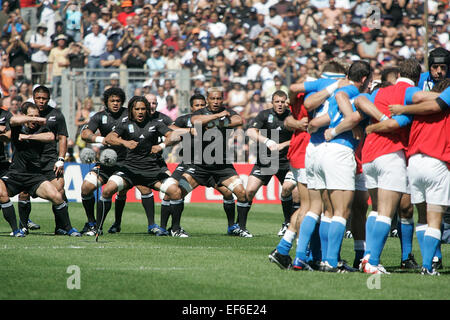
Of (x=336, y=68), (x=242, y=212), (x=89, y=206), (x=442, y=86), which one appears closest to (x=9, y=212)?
(x=89, y=206)

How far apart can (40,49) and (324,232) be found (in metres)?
18.2

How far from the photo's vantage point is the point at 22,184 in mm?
12641

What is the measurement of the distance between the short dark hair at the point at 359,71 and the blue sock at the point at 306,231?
156 cm

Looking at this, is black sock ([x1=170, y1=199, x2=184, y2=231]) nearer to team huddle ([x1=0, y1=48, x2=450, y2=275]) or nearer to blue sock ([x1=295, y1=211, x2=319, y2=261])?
team huddle ([x1=0, y1=48, x2=450, y2=275])

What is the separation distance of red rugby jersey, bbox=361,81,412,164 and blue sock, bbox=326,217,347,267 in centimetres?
78

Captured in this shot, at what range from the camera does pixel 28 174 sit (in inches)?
499

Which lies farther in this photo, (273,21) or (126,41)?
(273,21)

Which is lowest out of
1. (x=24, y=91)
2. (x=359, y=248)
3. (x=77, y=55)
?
(x=359, y=248)

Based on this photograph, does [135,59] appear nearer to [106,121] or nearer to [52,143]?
[106,121]

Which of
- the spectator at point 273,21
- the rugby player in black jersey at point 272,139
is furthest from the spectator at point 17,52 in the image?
the rugby player in black jersey at point 272,139

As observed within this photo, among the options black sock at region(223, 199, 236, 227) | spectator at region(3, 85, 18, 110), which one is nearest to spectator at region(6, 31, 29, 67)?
spectator at region(3, 85, 18, 110)

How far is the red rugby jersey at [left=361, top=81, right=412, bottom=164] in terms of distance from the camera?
8.45 metres

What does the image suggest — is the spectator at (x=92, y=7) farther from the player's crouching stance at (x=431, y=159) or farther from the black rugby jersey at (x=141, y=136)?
the player's crouching stance at (x=431, y=159)

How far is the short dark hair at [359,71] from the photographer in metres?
8.45
